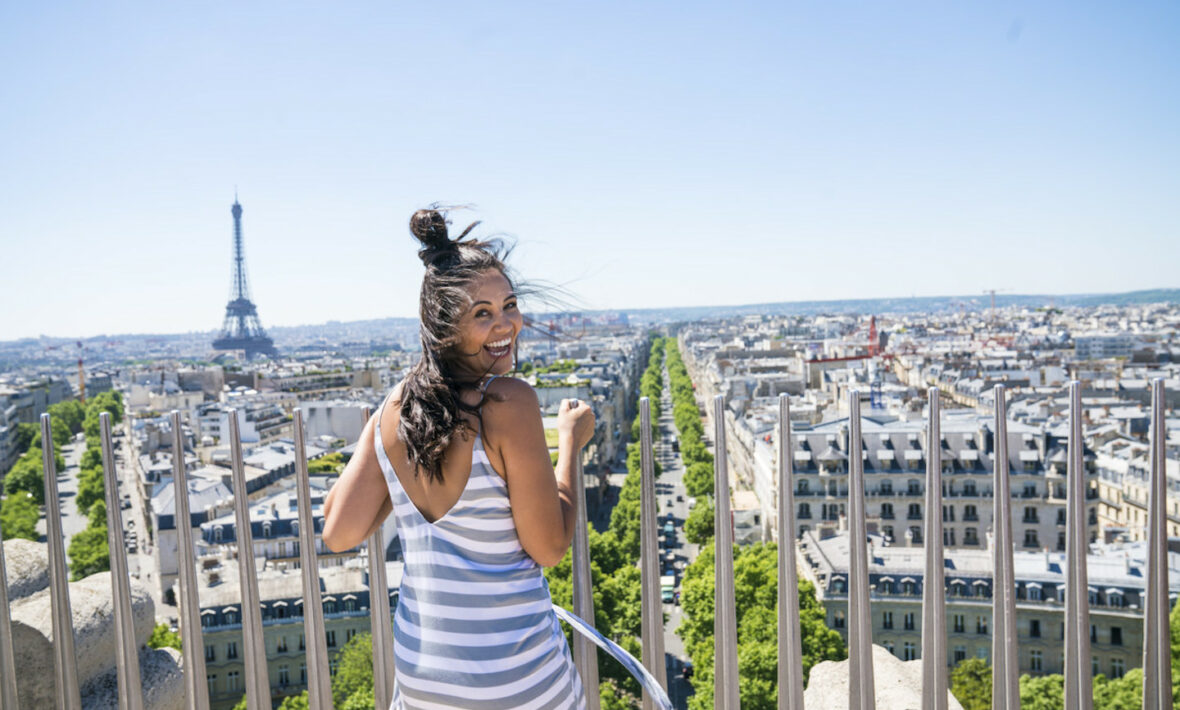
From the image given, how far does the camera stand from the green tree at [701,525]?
2866cm

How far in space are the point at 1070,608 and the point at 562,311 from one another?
2116 mm

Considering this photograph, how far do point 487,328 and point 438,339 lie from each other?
119 mm

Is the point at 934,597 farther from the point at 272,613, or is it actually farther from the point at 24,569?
the point at 272,613

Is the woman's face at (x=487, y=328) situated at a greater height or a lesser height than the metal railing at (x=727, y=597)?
greater

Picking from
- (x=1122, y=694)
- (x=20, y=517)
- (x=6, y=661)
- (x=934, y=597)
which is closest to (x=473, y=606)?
(x=934, y=597)

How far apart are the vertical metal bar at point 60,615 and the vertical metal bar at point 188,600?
1.43ft

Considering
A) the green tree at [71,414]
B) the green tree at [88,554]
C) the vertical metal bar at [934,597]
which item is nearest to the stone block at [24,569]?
the vertical metal bar at [934,597]

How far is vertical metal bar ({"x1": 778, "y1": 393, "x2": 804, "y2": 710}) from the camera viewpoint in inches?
119

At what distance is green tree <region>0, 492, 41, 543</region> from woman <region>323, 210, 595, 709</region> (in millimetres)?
29462

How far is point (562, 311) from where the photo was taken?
8.24ft

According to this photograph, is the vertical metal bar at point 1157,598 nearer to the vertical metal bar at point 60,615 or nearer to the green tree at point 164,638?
the vertical metal bar at point 60,615

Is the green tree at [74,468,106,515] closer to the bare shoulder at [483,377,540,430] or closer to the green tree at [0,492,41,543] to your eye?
the green tree at [0,492,41,543]

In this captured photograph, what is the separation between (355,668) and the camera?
16.0m

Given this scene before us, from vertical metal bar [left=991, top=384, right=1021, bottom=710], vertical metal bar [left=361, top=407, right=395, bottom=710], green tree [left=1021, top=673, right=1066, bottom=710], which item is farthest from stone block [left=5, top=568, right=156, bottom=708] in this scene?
green tree [left=1021, top=673, right=1066, bottom=710]
